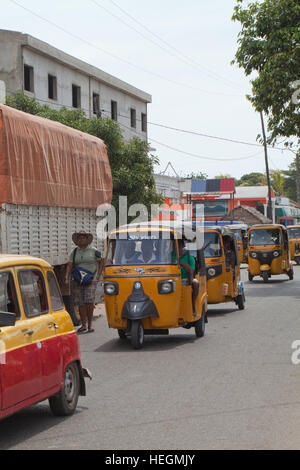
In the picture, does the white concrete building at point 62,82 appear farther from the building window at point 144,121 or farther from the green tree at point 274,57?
the green tree at point 274,57

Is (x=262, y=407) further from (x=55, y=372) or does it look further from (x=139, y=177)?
(x=139, y=177)

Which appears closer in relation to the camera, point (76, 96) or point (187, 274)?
point (187, 274)

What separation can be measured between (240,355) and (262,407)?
145 inches

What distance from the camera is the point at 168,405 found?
8.08 metres

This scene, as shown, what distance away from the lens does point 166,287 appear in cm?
1259

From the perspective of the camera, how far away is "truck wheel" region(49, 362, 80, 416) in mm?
7570

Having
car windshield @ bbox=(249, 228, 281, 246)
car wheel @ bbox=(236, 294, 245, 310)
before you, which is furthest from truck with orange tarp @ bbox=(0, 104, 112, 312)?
car windshield @ bbox=(249, 228, 281, 246)

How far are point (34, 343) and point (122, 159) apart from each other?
2256 centimetres

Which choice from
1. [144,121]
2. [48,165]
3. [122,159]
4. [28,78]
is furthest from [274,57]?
[144,121]

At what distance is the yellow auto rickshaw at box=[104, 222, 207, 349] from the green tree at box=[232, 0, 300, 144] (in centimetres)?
1412

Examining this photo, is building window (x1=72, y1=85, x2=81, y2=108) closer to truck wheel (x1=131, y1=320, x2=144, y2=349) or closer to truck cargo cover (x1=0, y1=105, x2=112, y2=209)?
truck cargo cover (x1=0, y1=105, x2=112, y2=209)

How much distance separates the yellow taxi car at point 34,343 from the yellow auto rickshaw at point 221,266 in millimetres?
10069

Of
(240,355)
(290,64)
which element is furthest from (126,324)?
(290,64)

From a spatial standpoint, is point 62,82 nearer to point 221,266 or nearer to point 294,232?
point 294,232
